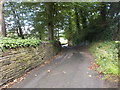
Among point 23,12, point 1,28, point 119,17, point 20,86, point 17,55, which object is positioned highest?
point 23,12

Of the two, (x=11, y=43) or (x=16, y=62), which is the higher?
(x=11, y=43)

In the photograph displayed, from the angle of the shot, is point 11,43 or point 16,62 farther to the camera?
point 16,62

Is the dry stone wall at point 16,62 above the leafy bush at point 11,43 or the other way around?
the other way around

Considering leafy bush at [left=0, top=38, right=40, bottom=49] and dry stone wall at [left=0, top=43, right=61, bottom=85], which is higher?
leafy bush at [left=0, top=38, right=40, bottom=49]

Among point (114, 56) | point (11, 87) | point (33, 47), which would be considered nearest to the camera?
point (11, 87)

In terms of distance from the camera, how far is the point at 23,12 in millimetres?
13781

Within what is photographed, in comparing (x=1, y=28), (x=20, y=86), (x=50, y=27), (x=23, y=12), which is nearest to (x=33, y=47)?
(x=1, y=28)

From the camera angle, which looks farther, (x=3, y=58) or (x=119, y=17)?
(x=119, y=17)

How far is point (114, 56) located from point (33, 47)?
4.13m

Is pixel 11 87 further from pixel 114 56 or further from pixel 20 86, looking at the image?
pixel 114 56

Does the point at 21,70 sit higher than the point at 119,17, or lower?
lower

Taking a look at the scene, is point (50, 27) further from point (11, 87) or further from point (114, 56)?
point (11, 87)

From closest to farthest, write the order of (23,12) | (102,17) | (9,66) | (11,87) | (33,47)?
(11,87) → (9,66) → (33,47) → (102,17) → (23,12)

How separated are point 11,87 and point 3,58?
1029 millimetres
